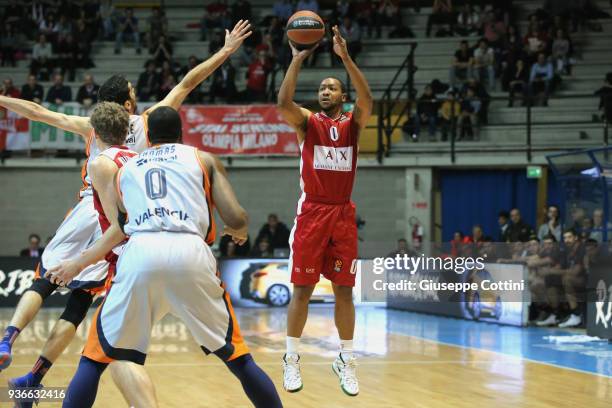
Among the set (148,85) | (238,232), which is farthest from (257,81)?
(238,232)

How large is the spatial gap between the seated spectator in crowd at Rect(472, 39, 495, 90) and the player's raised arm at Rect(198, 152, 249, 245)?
18.0 meters

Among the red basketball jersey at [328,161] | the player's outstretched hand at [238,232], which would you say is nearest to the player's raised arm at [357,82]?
the red basketball jersey at [328,161]

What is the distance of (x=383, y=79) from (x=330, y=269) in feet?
53.4

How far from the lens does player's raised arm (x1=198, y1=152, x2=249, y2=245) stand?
5.46m

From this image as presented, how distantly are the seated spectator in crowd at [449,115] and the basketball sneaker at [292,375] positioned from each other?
13.6 m

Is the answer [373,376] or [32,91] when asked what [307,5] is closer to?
[32,91]

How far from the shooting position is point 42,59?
2456 cm

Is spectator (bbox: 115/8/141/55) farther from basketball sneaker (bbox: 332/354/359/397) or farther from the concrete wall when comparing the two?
basketball sneaker (bbox: 332/354/359/397)

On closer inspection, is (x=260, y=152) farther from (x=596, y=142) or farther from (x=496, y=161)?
(x=596, y=142)

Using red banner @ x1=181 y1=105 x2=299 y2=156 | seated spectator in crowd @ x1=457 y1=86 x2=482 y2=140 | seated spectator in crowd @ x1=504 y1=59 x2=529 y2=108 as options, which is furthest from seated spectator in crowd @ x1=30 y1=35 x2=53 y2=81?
seated spectator in crowd @ x1=504 y1=59 x2=529 y2=108

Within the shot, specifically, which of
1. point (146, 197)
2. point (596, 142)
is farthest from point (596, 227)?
point (146, 197)

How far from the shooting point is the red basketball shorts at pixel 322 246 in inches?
308

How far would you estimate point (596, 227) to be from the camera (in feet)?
51.0

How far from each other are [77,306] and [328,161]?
220cm
